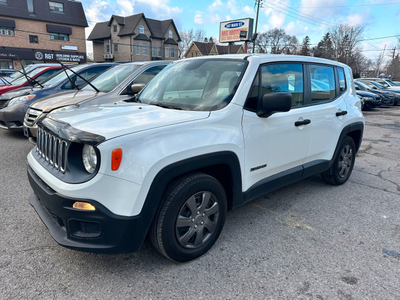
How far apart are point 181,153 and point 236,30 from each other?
33.3 metres

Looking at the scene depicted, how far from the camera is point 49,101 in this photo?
5.48m

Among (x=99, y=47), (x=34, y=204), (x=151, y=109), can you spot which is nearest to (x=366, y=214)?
(x=151, y=109)

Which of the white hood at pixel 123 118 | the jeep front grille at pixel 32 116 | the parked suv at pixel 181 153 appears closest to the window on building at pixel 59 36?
the jeep front grille at pixel 32 116

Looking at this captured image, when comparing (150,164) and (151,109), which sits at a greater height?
(151,109)

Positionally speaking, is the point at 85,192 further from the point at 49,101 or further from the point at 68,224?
the point at 49,101

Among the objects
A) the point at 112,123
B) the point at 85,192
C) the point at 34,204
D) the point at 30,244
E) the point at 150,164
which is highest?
the point at 112,123

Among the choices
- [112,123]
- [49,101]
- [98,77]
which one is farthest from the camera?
[98,77]

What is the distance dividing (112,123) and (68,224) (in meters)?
0.83

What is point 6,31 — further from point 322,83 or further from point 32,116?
point 322,83

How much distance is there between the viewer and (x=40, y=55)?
3678cm

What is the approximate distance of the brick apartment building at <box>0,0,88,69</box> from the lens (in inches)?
1364

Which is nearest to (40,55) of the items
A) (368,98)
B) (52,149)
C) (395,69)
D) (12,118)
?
(12,118)

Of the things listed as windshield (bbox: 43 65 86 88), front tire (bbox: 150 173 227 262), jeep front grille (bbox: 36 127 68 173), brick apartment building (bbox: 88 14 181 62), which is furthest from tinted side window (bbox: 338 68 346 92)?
brick apartment building (bbox: 88 14 181 62)

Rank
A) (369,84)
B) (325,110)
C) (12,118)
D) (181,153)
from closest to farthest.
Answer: (181,153) → (325,110) → (12,118) → (369,84)
